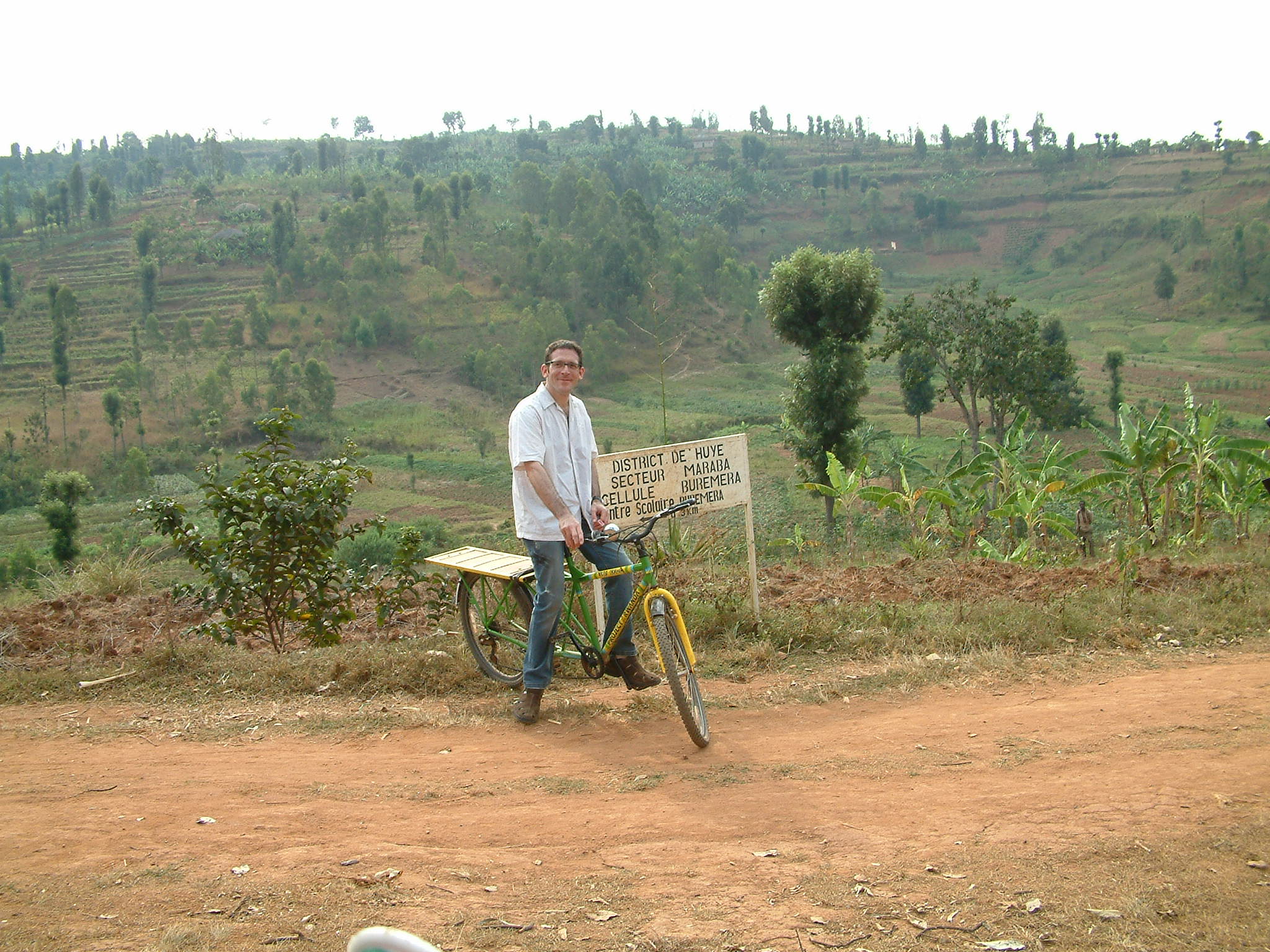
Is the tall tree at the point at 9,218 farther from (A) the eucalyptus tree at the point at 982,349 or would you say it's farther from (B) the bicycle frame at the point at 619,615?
(B) the bicycle frame at the point at 619,615

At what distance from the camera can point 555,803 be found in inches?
146

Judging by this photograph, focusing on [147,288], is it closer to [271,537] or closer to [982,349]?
[982,349]

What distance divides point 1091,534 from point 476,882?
776 cm

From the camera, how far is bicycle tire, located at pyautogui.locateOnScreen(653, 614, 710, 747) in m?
4.08

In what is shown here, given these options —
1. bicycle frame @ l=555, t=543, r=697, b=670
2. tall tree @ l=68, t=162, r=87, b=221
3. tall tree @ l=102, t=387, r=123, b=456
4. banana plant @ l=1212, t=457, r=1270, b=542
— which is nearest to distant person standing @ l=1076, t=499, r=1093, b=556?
banana plant @ l=1212, t=457, r=1270, b=542

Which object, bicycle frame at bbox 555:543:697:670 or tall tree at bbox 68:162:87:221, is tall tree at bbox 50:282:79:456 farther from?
bicycle frame at bbox 555:543:697:670

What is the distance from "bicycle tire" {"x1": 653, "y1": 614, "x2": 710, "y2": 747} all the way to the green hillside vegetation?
17.0m

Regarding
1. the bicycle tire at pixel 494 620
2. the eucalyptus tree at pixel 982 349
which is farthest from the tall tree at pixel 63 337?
the bicycle tire at pixel 494 620

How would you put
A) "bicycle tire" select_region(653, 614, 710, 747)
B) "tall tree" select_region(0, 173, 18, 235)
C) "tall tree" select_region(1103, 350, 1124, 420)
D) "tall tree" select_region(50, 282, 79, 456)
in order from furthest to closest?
"tall tree" select_region(0, 173, 18, 235) → "tall tree" select_region(50, 282, 79, 456) → "tall tree" select_region(1103, 350, 1124, 420) → "bicycle tire" select_region(653, 614, 710, 747)

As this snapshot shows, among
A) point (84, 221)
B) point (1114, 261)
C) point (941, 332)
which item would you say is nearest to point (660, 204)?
point (1114, 261)

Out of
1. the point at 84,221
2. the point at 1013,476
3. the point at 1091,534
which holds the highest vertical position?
the point at 84,221

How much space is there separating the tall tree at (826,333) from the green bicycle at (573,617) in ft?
46.0

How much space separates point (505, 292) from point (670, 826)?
5559 cm

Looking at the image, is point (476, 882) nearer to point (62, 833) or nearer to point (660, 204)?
point (62, 833)
